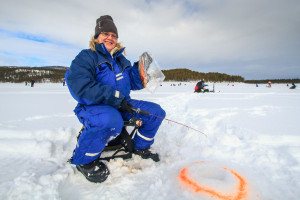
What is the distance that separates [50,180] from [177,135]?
2.30 metres

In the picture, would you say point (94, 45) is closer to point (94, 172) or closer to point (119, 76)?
point (119, 76)

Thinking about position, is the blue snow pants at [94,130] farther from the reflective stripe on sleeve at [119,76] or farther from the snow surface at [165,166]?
the reflective stripe on sleeve at [119,76]

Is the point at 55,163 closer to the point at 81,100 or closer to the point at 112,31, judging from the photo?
the point at 81,100

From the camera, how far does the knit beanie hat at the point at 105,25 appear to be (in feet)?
7.77

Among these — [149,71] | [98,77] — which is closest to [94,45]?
[98,77]

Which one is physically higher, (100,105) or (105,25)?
(105,25)

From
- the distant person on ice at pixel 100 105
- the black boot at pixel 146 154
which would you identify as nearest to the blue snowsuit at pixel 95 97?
the distant person on ice at pixel 100 105

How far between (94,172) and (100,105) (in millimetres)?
737

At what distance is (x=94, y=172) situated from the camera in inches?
71.0

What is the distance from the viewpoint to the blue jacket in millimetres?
1823

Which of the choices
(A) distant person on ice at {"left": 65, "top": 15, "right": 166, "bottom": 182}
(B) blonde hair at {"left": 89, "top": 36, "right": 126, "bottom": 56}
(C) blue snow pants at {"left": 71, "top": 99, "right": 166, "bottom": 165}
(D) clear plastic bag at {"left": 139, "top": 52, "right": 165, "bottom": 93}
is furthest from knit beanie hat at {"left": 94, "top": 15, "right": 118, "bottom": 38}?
(C) blue snow pants at {"left": 71, "top": 99, "right": 166, "bottom": 165}

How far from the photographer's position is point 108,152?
2492 mm

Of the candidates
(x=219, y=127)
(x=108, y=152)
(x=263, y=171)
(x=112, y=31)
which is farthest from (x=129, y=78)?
(x=219, y=127)

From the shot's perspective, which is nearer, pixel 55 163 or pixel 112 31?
pixel 55 163
